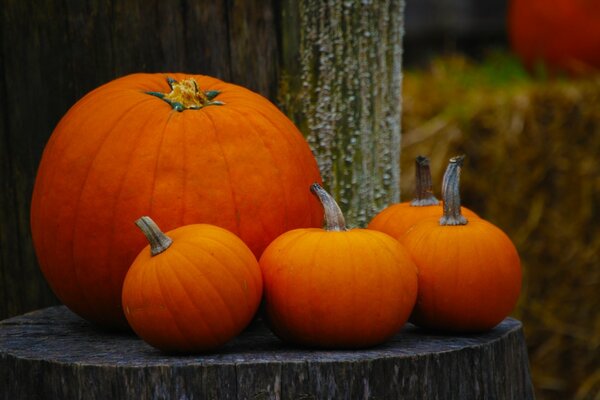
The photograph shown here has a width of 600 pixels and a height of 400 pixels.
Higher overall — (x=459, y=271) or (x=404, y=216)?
(x=404, y=216)

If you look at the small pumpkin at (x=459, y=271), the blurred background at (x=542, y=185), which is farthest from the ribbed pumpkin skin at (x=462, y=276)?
the blurred background at (x=542, y=185)

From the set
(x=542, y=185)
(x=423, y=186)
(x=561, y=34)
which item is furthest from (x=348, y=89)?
(x=561, y=34)

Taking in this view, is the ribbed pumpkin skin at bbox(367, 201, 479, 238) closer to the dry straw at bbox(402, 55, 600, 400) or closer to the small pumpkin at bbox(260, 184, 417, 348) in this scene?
the small pumpkin at bbox(260, 184, 417, 348)

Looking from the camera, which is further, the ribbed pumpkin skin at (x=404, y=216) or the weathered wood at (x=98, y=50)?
the weathered wood at (x=98, y=50)

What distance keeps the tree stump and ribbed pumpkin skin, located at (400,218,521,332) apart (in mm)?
49

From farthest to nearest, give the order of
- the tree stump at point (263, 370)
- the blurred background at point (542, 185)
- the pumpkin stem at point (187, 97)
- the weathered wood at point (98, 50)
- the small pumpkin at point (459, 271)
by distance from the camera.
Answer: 1. the blurred background at point (542, 185)
2. the weathered wood at point (98, 50)
3. the pumpkin stem at point (187, 97)
4. the small pumpkin at point (459, 271)
5. the tree stump at point (263, 370)

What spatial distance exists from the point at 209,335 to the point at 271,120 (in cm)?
62

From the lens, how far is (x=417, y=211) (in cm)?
244

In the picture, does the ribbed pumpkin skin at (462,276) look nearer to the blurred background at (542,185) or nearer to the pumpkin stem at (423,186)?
the pumpkin stem at (423,186)

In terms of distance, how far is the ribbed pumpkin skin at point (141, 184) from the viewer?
88.7 inches

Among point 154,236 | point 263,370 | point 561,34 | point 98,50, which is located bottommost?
point 263,370

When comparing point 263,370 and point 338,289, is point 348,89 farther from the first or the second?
point 263,370

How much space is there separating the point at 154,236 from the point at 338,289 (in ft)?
1.26

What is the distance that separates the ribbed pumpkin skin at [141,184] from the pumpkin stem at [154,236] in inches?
7.7
